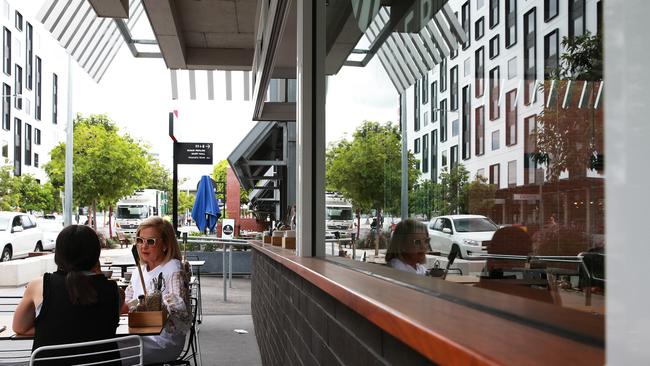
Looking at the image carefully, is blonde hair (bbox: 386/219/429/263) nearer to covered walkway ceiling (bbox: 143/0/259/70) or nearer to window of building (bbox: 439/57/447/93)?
window of building (bbox: 439/57/447/93)

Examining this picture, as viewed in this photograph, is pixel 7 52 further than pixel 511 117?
Yes

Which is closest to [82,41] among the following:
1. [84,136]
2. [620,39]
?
[620,39]

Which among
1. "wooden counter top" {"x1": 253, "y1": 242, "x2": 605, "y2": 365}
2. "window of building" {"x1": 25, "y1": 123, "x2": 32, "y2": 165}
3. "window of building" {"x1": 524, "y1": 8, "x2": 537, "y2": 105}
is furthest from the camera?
"window of building" {"x1": 25, "y1": 123, "x2": 32, "y2": 165}

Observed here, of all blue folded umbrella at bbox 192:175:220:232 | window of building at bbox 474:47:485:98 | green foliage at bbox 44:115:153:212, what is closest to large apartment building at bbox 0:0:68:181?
green foliage at bbox 44:115:153:212

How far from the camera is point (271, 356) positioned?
15.6ft

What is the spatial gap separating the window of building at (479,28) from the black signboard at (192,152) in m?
8.37

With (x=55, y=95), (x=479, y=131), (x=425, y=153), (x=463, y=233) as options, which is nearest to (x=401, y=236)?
(x=425, y=153)

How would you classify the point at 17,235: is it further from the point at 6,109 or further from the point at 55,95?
the point at 55,95

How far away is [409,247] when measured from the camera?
2361 mm

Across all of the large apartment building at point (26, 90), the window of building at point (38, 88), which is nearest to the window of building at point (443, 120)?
the large apartment building at point (26, 90)

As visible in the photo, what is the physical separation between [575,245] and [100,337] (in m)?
2.54

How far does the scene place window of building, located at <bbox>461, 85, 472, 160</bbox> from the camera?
1.93 meters

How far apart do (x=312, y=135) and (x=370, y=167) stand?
780 millimetres

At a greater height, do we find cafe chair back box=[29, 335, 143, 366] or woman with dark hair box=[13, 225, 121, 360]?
woman with dark hair box=[13, 225, 121, 360]
